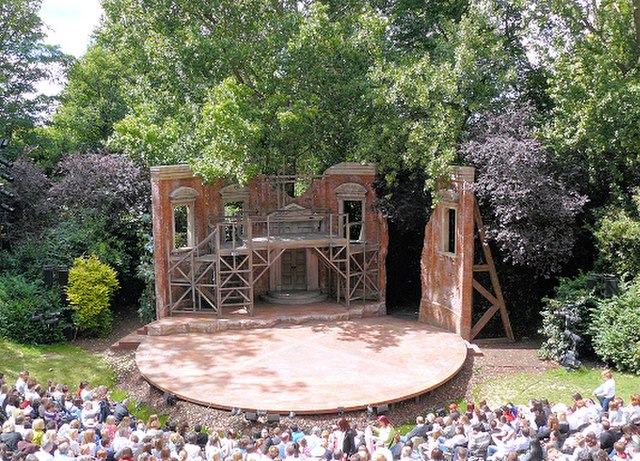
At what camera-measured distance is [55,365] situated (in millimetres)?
17312

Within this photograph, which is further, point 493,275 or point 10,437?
point 493,275

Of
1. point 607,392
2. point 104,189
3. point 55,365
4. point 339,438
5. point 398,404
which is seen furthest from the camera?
point 104,189

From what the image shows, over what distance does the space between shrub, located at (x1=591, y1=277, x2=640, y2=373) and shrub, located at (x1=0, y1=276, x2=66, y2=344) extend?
51.0 feet

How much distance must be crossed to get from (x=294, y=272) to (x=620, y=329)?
36.1ft

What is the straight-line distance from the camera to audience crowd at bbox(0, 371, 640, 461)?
920cm

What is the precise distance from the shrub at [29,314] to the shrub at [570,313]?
14.5 metres

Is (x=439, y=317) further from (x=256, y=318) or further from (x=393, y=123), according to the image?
(x=393, y=123)

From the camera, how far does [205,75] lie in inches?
842

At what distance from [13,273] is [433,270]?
13.9 meters

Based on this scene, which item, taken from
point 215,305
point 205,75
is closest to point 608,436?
point 215,305

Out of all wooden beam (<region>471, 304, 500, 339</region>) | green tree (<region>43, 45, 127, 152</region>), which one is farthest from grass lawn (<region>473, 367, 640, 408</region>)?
green tree (<region>43, 45, 127, 152</region>)

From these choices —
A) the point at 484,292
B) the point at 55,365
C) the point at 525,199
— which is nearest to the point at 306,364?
the point at 484,292

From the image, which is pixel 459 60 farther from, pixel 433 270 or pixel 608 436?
pixel 608 436

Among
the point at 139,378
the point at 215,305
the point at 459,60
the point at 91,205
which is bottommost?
the point at 139,378
